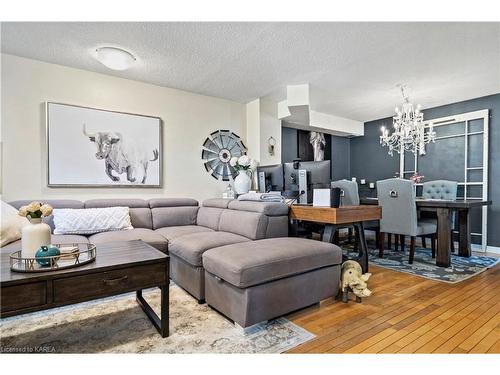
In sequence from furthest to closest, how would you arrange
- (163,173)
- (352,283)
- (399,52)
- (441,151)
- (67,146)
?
(441,151)
(163,173)
(67,146)
(399,52)
(352,283)

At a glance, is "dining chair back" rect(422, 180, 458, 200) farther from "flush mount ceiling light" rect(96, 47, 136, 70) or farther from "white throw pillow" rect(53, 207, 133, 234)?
"flush mount ceiling light" rect(96, 47, 136, 70)

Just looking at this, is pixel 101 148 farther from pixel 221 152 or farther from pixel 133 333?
pixel 133 333

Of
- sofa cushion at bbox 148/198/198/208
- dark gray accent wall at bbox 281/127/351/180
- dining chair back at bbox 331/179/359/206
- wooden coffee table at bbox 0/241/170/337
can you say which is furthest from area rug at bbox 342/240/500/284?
wooden coffee table at bbox 0/241/170/337

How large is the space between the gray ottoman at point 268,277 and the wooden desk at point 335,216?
9.6 inches

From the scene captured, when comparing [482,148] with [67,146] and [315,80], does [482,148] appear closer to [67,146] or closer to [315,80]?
[315,80]

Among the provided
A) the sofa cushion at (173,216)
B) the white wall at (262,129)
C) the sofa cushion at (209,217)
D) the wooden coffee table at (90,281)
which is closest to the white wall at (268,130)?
the white wall at (262,129)

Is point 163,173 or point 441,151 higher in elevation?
point 441,151

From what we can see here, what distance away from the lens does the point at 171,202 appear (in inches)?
132

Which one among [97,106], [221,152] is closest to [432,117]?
[221,152]

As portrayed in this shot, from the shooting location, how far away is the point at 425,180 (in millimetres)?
4656

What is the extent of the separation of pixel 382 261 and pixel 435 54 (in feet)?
7.75

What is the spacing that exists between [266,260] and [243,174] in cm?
216

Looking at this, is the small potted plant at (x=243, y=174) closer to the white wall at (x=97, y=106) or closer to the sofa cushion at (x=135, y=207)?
the white wall at (x=97, y=106)
